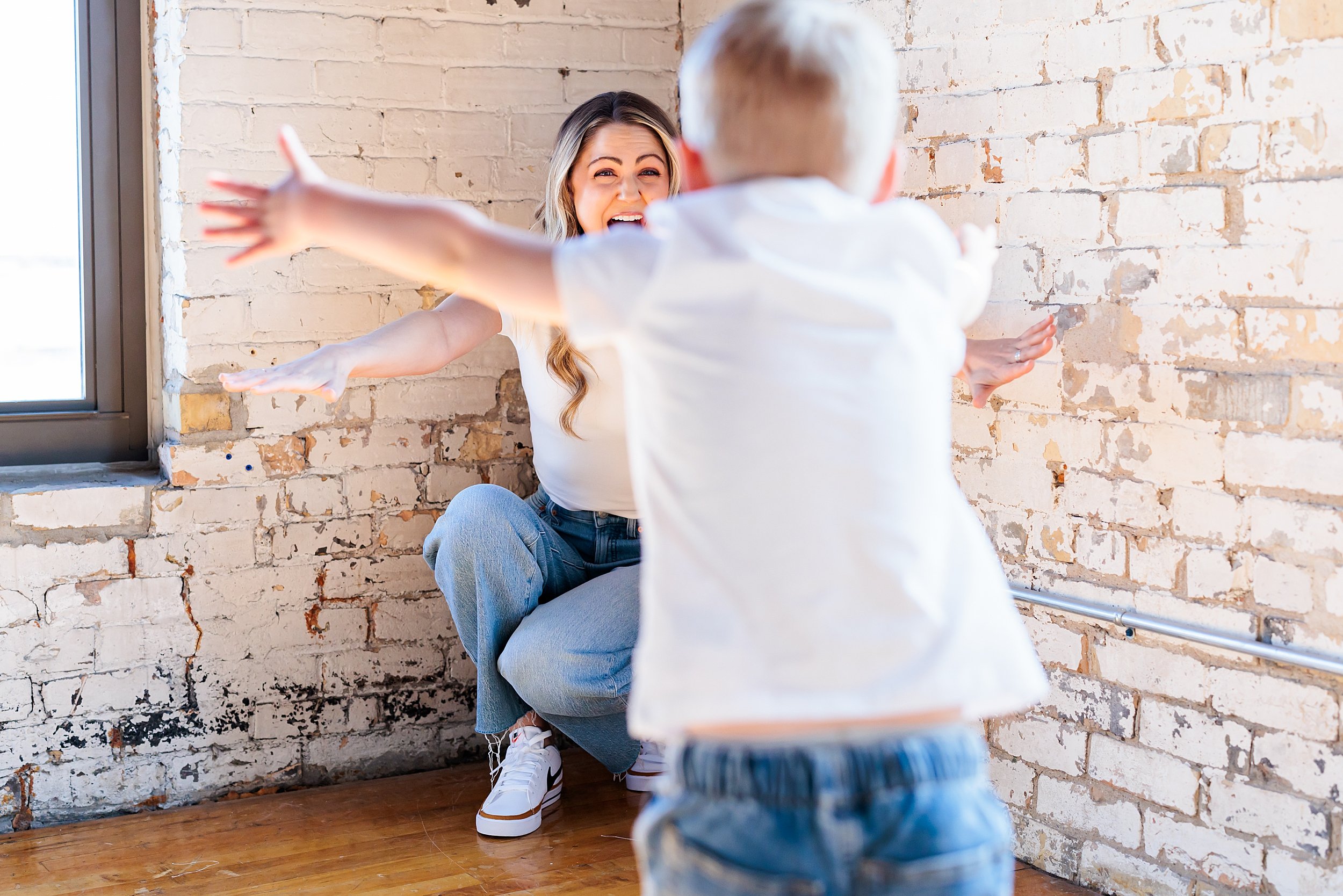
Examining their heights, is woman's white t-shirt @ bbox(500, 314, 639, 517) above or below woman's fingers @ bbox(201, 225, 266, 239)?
below

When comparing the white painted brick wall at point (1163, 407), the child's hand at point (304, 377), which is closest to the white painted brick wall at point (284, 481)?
the child's hand at point (304, 377)

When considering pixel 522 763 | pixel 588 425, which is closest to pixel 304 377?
pixel 588 425

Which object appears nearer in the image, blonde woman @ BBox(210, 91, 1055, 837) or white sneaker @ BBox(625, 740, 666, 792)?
blonde woman @ BBox(210, 91, 1055, 837)

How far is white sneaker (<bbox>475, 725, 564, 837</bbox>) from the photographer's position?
94.1 inches

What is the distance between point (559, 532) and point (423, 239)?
151 centimetres

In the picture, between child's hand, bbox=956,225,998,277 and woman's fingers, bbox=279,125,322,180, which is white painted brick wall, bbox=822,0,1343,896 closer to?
child's hand, bbox=956,225,998,277

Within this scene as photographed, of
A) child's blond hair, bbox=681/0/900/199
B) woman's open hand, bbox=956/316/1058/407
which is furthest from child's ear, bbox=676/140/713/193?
woman's open hand, bbox=956/316/1058/407

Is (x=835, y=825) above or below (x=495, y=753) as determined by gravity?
above

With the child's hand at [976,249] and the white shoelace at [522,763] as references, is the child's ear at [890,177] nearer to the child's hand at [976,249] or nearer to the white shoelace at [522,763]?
the child's hand at [976,249]

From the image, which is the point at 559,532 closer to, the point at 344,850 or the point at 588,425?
the point at 588,425

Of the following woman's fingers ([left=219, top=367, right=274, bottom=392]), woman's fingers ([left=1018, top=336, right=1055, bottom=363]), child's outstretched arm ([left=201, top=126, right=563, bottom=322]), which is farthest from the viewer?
woman's fingers ([left=1018, top=336, right=1055, bottom=363])

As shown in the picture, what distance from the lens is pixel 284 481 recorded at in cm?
264

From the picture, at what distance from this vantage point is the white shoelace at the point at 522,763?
2.43 metres

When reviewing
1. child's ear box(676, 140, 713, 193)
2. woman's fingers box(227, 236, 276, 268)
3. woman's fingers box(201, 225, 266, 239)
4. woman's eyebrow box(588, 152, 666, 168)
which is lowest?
woman's fingers box(227, 236, 276, 268)
